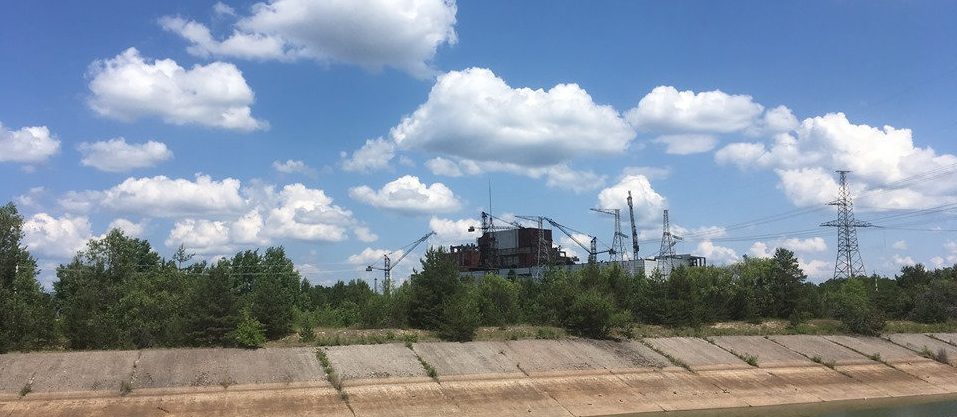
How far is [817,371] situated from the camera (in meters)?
50.4

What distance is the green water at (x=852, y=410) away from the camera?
3900cm

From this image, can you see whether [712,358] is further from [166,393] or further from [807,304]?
[166,393]

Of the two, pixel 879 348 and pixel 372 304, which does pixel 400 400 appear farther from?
pixel 879 348

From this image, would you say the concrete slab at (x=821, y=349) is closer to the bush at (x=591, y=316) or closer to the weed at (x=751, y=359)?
the weed at (x=751, y=359)

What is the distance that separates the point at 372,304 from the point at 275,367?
1626cm

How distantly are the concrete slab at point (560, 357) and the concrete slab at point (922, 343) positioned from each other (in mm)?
28342

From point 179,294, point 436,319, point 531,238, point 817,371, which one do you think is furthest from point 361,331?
point 531,238

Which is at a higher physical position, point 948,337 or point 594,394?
point 948,337

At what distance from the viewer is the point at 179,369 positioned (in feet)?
123

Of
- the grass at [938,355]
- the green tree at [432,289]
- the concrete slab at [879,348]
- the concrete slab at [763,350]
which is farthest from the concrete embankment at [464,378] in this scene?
the green tree at [432,289]

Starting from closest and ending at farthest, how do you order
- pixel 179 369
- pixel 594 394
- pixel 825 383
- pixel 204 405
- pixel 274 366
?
pixel 204 405, pixel 179 369, pixel 274 366, pixel 594 394, pixel 825 383

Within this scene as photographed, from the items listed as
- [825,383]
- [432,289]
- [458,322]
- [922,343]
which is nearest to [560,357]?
[458,322]

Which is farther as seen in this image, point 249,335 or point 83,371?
point 249,335

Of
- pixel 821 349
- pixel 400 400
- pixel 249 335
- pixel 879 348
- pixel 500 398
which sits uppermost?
pixel 249 335
